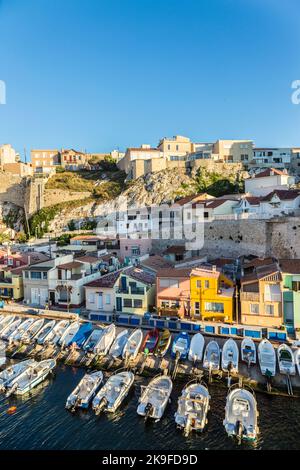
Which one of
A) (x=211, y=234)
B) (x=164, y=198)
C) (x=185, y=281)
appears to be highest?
(x=164, y=198)

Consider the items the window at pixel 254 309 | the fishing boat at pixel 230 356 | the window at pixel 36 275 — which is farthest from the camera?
the window at pixel 36 275

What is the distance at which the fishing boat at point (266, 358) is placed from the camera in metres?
15.0

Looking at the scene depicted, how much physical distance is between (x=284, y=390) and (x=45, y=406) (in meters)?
11.3

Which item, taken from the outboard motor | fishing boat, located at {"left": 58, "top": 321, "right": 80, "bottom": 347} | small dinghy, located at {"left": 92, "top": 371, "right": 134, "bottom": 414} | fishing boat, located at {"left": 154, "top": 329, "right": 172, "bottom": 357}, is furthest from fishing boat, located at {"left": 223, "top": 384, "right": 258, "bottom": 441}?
fishing boat, located at {"left": 58, "top": 321, "right": 80, "bottom": 347}

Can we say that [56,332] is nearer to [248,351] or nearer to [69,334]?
[69,334]

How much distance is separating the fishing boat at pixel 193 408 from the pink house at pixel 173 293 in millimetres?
7099

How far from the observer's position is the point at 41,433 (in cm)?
1268

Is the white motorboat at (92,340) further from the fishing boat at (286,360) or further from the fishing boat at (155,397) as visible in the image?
the fishing boat at (286,360)

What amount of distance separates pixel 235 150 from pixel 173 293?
4483cm

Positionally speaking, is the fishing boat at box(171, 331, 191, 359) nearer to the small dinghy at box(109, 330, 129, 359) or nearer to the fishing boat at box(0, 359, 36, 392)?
the small dinghy at box(109, 330, 129, 359)

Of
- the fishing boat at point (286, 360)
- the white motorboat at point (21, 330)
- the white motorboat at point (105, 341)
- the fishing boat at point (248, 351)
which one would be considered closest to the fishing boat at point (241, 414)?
the fishing boat at point (248, 351)

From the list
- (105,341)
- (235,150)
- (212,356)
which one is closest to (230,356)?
(212,356)
